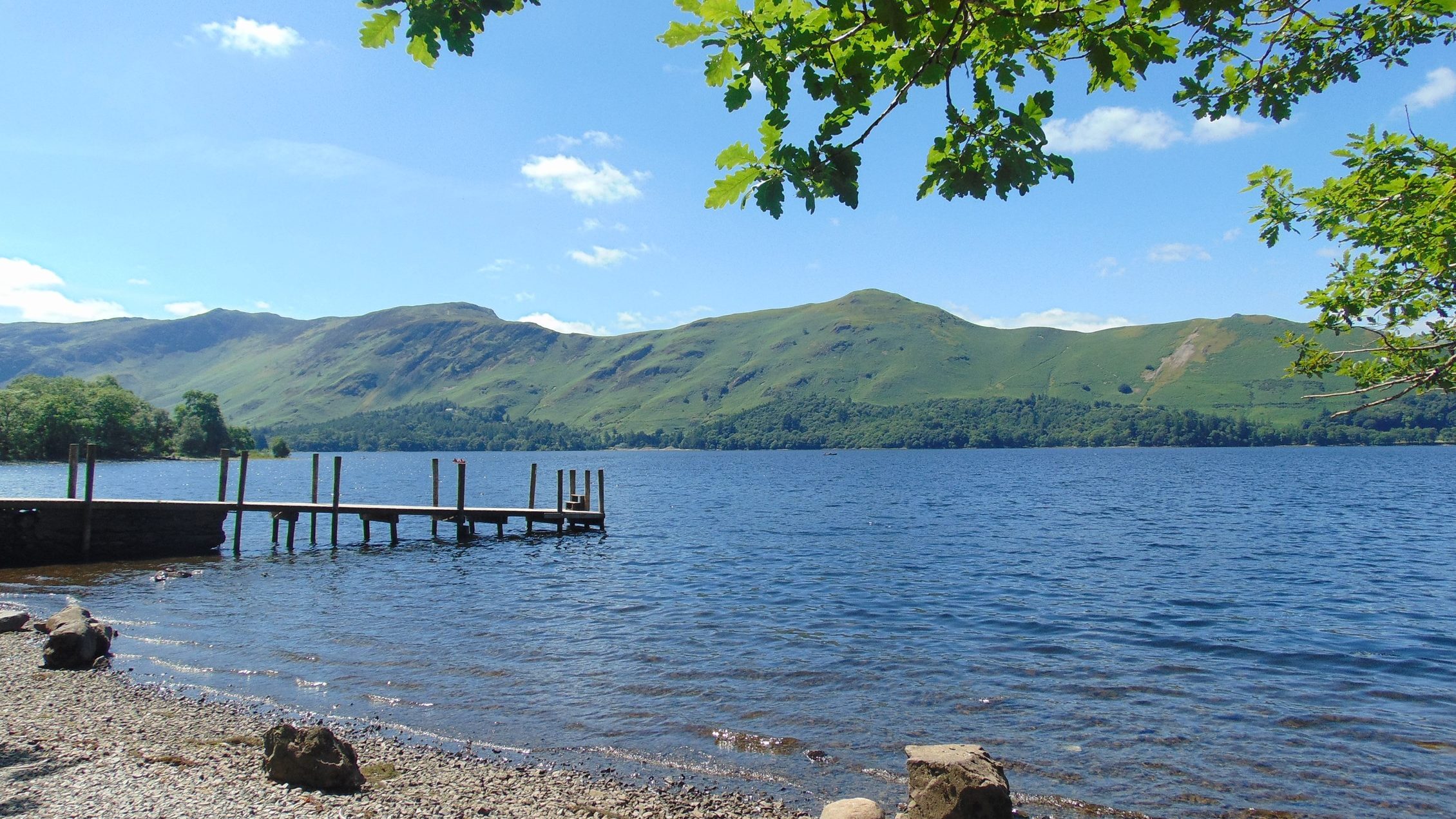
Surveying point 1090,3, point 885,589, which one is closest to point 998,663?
point 885,589

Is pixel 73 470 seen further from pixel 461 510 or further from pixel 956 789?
pixel 956 789

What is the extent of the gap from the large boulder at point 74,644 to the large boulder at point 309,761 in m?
9.21

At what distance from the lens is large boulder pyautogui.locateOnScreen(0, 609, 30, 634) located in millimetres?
17984

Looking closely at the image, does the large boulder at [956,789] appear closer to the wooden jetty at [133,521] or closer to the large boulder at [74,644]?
the large boulder at [74,644]

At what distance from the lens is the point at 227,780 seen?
383 inches

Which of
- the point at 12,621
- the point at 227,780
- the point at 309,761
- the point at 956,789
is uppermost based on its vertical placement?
the point at 956,789

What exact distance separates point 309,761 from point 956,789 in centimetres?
754

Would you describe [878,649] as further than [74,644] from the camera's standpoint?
Yes

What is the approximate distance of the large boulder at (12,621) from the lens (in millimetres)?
17984

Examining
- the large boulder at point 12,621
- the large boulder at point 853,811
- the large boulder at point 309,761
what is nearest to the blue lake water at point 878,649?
the large boulder at point 853,811

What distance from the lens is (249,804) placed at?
8.95 m

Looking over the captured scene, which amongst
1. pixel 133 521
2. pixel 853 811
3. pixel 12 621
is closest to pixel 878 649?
pixel 853 811

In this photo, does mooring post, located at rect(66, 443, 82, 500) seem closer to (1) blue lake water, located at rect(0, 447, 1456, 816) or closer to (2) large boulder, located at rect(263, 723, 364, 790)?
(1) blue lake water, located at rect(0, 447, 1456, 816)

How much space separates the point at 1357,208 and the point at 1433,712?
11084mm
